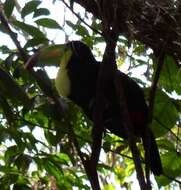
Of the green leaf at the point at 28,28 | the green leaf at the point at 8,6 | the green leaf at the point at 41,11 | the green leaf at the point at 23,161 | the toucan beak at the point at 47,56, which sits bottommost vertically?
the green leaf at the point at 23,161

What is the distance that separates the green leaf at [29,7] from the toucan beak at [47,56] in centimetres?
18

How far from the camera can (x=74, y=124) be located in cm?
242

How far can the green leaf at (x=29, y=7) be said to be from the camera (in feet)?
7.17

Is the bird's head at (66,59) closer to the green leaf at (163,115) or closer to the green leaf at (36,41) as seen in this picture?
the green leaf at (36,41)

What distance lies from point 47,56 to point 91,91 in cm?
33

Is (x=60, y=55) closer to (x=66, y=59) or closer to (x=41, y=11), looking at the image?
(x=66, y=59)

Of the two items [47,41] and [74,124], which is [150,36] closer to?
[47,41]

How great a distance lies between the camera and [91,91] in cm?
244

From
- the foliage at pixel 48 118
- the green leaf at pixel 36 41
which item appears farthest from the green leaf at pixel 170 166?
the green leaf at pixel 36 41

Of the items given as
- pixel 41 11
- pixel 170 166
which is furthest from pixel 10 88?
pixel 170 166

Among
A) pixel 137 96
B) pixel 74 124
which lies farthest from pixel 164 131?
pixel 74 124

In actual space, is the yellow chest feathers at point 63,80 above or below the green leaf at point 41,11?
below

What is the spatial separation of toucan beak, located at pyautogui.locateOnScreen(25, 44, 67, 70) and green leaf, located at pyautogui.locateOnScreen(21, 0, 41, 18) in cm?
18

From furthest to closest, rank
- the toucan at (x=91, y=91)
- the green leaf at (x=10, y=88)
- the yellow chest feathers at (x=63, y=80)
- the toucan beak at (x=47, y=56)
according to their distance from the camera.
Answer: the yellow chest feathers at (x=63, y=80), the toucan at (x=91, y=91), the toucan beak at (x=47, y=56), the green leaf at (x=10, y=88)
